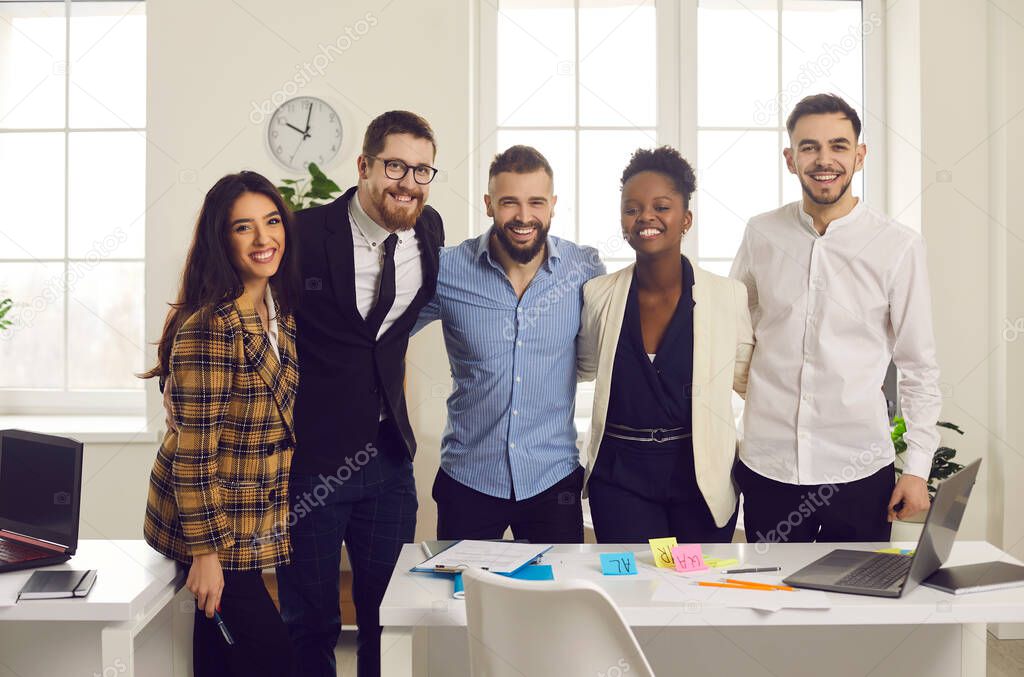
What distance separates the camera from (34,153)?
4.07 meters

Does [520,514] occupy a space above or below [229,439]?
below

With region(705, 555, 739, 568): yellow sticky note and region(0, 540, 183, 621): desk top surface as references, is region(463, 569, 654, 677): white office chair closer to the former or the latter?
region(705, 555, 739, 568): yellow sticky note

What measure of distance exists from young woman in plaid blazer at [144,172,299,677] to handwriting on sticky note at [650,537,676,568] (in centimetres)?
79

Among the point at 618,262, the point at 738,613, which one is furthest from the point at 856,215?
the point at 618,262

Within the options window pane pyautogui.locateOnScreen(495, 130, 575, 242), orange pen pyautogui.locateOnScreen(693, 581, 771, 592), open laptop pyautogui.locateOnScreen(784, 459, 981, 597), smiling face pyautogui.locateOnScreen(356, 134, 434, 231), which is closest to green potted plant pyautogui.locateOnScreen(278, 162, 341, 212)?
window pane pyautogui.locateOnScreen(495, 130, 575, 242)

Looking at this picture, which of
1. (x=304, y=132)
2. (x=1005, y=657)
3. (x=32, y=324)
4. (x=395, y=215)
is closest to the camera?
(x=395, y=215)

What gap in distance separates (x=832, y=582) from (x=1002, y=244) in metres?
2.31

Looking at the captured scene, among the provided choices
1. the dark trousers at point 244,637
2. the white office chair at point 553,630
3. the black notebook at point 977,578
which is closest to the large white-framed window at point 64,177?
the dark trousers at point 244,637

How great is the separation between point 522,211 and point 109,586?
1.26m

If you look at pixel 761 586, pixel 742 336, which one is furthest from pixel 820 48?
pixel 761 586

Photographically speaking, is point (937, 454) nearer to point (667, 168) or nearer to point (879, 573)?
point (879, 573)

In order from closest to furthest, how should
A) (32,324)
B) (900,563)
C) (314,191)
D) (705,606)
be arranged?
1. (705,606)
2. (900,563)
3. (314,191)
4. (32,324)

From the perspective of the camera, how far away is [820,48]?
3.99 m

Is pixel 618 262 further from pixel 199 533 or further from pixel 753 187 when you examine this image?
pixel 199 533
